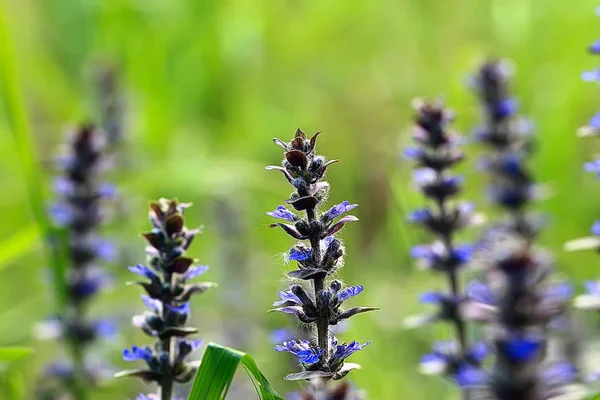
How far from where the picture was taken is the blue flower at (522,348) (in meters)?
1.73

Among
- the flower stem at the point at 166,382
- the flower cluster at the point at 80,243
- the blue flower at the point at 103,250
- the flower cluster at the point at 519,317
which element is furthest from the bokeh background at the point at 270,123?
the flower cluster at the point at 519,317

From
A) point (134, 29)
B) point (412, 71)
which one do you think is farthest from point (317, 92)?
point (134, 29)

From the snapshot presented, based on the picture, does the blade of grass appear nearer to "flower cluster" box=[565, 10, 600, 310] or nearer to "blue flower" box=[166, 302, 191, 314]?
"blue flower" box=[166, 302, 191, 314]

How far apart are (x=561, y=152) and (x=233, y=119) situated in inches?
114

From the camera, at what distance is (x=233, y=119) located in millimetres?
7859

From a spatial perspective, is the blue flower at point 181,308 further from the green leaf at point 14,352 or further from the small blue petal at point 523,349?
the small blue petal at point 523,349

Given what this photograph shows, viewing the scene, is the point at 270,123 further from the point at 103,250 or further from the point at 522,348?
the point at 522,348

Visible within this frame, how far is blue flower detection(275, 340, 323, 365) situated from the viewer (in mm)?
2160

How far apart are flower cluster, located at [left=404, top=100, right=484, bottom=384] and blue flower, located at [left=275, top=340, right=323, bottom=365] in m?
1.15

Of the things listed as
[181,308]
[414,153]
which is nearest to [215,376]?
[181,308]

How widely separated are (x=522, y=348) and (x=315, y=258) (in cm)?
67

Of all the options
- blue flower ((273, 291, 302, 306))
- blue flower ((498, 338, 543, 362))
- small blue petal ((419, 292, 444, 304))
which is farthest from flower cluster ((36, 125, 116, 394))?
blue flower ((498, 338, 543, 362))

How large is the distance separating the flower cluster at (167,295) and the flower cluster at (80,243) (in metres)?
1.54

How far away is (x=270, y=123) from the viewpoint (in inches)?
305
